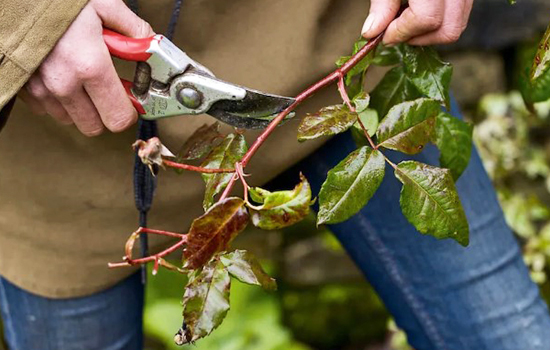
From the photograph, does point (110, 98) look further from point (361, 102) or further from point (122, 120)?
point (361, 102)

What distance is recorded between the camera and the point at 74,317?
1205mm

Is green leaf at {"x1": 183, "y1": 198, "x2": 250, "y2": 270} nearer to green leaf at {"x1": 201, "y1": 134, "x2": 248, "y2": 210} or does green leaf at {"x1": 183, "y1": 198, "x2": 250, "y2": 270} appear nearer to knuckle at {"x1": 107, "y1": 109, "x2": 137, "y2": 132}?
green leaf at {"x1": 201, "y1": 134, "x2": 248, "y2": 210}

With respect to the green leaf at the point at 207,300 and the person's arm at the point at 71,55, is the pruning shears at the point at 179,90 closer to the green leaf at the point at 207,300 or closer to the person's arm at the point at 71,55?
the person's arm at the point at 71,55

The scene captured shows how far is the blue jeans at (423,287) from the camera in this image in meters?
1.17

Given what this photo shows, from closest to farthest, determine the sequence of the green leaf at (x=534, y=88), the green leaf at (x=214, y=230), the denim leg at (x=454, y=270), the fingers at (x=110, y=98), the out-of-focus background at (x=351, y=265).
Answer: the green leaf at (x=214, y=230) < the fingers at (x=110, y=98) < the green leaf at (x=534, y=88) < the denim leg at (x=454, y=270) < the out-of-focus background at (x=351, y=265)

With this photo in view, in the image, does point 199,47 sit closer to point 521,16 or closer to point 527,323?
point 527,323

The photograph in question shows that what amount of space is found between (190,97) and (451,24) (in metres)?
0.28

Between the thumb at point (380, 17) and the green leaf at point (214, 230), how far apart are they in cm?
25

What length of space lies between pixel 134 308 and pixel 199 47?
0.47 meters

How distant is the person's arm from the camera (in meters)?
0.81

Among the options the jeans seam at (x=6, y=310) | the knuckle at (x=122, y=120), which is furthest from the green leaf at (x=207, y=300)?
the jeans seam at (x=6, y=310)

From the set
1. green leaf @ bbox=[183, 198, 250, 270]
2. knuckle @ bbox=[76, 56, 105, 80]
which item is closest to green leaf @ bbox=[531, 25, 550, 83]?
green leaf @ bbox=[183, 198, 250, 270]

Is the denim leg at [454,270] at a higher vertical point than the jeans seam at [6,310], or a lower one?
lower

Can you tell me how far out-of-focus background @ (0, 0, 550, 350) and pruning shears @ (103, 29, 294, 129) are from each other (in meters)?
1.21
